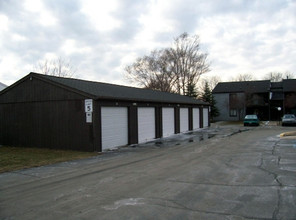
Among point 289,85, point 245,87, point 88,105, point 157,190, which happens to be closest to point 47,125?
point 88,105

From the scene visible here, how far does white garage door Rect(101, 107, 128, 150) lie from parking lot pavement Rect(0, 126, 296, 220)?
4970 millimetres

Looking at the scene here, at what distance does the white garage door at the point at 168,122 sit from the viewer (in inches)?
871

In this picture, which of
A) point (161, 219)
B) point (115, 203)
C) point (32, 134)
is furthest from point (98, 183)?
point (32, 134)

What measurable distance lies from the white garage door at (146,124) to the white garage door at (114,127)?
5.82 feet

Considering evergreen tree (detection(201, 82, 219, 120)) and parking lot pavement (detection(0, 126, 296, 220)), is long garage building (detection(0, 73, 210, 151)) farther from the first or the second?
evergreen tree (detection(201, 82, 219, 120))

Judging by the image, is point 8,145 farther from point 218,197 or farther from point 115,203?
point 218,197

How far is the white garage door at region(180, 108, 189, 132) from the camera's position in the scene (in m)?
26.0

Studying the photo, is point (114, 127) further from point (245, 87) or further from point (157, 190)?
point (245, 87)

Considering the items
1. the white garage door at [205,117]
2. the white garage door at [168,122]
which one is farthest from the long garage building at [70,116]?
the white garage door at [205,117]

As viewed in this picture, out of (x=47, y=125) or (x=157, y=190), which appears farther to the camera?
(x=47, y=125)

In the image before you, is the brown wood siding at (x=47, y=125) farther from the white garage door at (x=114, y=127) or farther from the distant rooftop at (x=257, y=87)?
the distant rooftop at (x=257, y=87)

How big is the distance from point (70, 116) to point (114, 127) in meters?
2.57

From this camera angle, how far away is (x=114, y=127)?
1595 cm

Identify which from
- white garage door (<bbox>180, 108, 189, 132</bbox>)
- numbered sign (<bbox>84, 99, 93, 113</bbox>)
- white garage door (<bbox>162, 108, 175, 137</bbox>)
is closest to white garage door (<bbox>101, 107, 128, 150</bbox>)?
numbered sign (<bbox>84, 99, 93, 113</bbox>)
